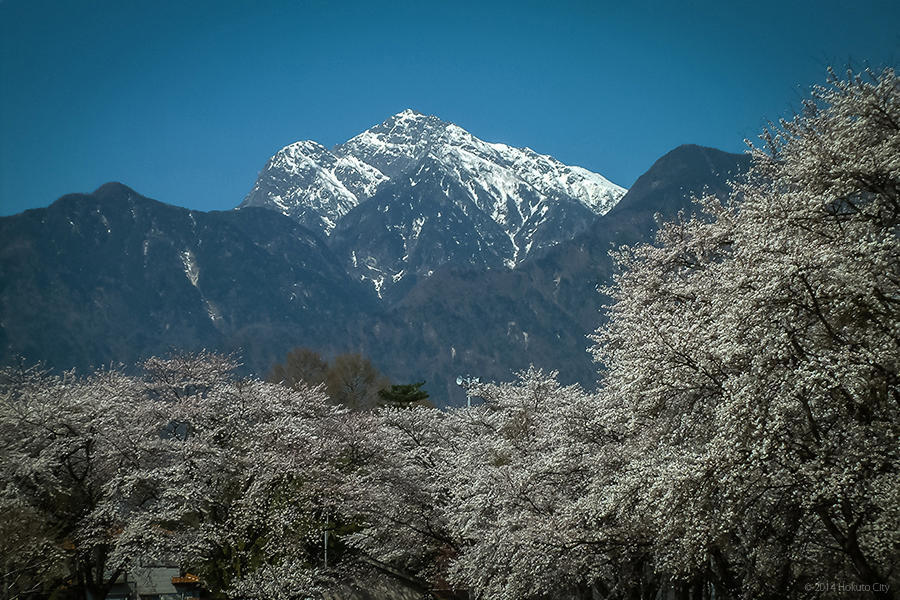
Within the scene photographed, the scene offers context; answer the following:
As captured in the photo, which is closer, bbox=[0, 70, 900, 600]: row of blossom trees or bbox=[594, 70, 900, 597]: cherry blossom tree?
bbox=[594, 70, 900, 597]: cherry blossom tree

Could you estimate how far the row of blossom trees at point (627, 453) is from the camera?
10.6 meters

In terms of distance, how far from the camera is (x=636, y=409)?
44.3 ft

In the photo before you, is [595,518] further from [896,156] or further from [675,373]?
[896,156]

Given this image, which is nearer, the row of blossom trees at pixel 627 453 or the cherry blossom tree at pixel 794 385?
the cherry blossom tree at pixel 794 385

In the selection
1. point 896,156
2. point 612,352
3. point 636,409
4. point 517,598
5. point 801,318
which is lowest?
point 517,598

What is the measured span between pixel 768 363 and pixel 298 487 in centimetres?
→ 1988

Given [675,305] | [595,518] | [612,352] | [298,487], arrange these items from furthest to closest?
[298,487], [612,352], [675,305], [595,518]

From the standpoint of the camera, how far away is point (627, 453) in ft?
51.0

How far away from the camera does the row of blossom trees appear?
34.9ft

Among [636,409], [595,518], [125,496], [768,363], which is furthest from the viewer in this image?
[125,496]

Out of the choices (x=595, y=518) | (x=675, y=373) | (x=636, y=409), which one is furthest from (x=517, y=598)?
(x=675, y=373)

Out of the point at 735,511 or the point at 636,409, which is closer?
the point at 735,511

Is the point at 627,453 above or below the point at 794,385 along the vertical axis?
below

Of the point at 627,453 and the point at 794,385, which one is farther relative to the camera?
the point at 627,453
